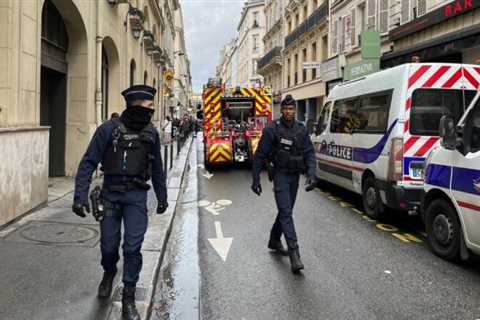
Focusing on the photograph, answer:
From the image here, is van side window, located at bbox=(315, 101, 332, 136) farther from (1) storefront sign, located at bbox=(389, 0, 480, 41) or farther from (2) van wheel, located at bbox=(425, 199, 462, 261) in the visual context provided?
(1) storefront sign, located at bbox=(389, 0, 480, 41)

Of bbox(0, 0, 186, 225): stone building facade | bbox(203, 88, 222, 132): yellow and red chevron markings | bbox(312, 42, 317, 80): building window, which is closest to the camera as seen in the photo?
bbox(0, 0, 186, 225): stone building facade

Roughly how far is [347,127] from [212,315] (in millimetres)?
5924

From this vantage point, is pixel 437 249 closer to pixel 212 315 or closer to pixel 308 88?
pixel 212 315

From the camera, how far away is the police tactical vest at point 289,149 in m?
5.41

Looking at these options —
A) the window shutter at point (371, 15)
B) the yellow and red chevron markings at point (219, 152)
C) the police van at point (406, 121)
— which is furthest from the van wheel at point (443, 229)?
the window shutter at point (371, 15)

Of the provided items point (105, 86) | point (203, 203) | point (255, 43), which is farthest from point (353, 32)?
point (255, 43)

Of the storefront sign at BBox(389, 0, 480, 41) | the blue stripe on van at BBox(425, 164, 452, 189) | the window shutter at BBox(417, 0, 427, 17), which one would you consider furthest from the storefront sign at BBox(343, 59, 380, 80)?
the blue stripe on van at BBox(425, 164, 452, 189)

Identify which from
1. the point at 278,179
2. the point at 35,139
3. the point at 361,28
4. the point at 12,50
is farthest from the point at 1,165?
the point at 361,28

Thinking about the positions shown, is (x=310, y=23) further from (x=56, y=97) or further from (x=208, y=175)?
(x=56, y=97)

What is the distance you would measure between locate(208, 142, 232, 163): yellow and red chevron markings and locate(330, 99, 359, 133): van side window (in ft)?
19.1

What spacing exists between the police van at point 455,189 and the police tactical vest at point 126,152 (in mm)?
3355

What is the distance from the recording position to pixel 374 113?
7926 millimetres

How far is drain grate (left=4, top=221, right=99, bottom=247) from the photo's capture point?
5.80m

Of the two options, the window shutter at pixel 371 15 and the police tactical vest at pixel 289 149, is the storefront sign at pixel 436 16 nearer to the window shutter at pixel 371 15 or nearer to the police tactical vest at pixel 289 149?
the window shutter at pixel 371 15
